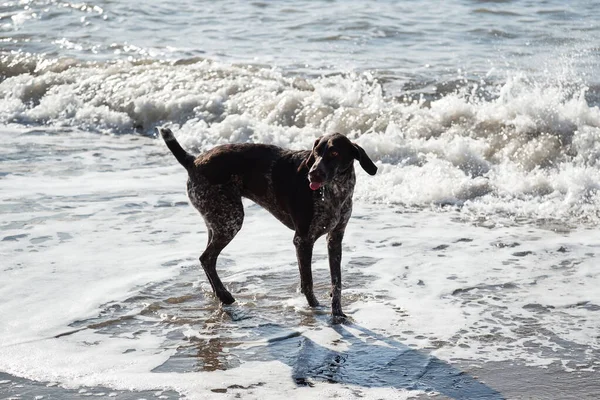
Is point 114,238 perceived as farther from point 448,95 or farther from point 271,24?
point 271,24

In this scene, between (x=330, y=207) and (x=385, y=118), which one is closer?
(x=330, y=207)

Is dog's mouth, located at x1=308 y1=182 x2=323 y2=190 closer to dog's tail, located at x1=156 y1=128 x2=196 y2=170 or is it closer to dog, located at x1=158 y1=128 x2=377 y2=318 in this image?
dog, located at x1=158 y1=128 x2=377 y2=318

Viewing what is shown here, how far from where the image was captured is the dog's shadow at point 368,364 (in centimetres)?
468

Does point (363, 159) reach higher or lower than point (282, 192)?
higher

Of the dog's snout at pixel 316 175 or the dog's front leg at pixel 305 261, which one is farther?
the dog's front leg at pixel 305 261

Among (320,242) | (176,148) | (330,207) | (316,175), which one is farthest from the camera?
(320,242)

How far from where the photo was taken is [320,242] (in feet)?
24.4

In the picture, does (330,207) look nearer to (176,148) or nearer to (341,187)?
(341,187)

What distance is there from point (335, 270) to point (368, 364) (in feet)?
3.03

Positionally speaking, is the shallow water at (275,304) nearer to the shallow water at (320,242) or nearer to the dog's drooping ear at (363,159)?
the shallow water at (320,242)

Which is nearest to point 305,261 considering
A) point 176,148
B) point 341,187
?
point 341,187

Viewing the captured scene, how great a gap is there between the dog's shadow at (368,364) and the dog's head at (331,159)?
36.6 inches

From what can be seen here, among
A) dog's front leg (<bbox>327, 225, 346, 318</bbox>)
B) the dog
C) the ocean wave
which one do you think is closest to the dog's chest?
the dog

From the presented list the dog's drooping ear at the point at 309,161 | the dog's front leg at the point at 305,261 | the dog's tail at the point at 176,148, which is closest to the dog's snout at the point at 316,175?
the dog's drooping ear at the point at 309,161
